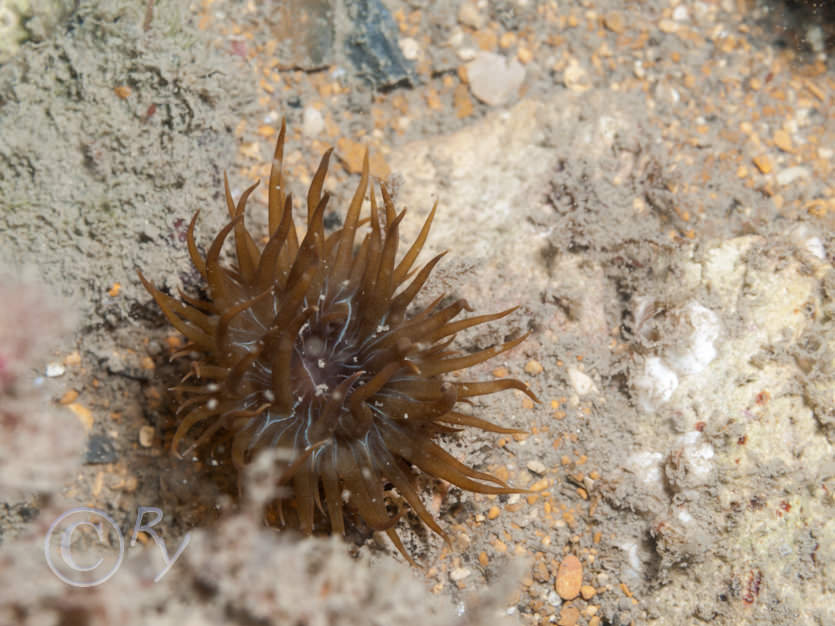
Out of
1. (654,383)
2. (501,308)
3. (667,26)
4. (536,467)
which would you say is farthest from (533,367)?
(667,26)

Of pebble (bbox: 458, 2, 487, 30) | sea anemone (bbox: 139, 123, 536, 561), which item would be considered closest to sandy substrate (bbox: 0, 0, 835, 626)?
sea anemone (bbox: 139, 123, 536, 561)

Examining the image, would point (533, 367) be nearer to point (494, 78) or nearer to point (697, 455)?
point (697, 455)

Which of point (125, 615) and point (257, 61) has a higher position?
point (257, 61)

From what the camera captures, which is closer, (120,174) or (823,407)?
(823,407)

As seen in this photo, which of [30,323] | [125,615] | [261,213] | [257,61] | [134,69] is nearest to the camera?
[125,615]

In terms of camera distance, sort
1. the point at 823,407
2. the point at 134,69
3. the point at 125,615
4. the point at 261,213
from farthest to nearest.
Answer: the point at 261,213 → the point at 134,69 → the point at 823,407 → the point at 125,615

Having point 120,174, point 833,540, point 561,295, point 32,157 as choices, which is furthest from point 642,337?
point 32,157

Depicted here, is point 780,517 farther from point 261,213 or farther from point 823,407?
point 261,213

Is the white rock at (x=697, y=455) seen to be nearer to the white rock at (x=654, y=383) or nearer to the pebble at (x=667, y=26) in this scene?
the white rock at (x=654, y=383)
